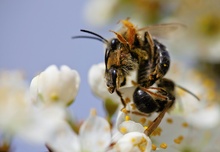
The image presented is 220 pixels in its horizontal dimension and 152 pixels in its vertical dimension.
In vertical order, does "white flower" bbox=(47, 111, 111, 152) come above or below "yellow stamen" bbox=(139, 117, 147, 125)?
above

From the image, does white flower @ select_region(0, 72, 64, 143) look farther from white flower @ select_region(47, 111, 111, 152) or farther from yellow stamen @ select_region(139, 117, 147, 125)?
yellow stamen @ select_region(139, 117, 147, 125)

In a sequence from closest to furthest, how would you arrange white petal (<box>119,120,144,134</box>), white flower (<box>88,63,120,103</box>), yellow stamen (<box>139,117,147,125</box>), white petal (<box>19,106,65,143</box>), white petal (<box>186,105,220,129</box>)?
white petal (<box>19,106,65,143</box>) < white petal (<box>119,120,144,134</box>) < yellow stamen (<box>139,117,147,125</box>) < white flower (<box>88,63,120,103</box>) < white petal (<box>186,105,220,129</box>)

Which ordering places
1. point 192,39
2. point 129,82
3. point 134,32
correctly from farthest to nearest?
point 192,39, point 129,82, point 134,32

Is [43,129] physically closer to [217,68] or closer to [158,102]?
[158,102]

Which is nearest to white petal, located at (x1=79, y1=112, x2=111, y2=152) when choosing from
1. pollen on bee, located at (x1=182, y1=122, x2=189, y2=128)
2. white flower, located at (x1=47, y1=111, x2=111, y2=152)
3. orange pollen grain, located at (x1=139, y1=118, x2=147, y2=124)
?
white flower, located at (x1=47, y1=111, x2=111, y2=152)

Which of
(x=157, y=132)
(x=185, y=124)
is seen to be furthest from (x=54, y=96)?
(x=185, y=124)

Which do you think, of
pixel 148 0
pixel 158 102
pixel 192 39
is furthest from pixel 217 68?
pixel 158 102
